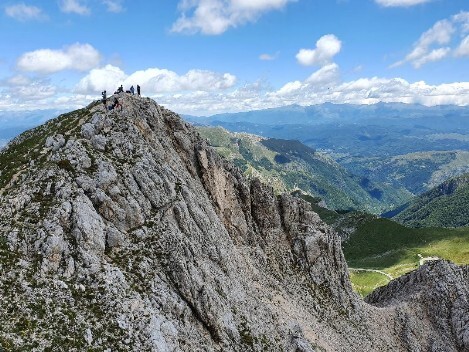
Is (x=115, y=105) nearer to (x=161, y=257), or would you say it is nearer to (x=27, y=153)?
(x=27, y=153)

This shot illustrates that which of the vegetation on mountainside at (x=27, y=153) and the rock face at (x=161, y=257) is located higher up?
the vegetation on mountainside at (x=27, y=153)

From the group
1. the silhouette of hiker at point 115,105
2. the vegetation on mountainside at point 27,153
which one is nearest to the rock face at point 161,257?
the vegetation on mountainside at point 27,153

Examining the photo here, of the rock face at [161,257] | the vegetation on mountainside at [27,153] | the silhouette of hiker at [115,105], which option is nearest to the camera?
the rock face at [161,257]

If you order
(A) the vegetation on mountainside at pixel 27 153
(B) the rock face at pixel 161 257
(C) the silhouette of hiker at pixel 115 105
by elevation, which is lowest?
(B) the rock face at pixel 161 257

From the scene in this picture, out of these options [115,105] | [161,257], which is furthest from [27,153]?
[161,257]

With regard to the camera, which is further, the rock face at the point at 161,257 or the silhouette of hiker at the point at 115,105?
the silhouette of hiker at the point at 115,105

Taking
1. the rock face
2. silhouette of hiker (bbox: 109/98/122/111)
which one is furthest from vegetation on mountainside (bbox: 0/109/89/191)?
silhouette of hiker (bbox: 109/98/122/111)

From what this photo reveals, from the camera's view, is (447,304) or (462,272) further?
(462,272)

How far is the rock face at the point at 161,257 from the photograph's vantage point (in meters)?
38.8

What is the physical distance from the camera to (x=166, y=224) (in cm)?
5234

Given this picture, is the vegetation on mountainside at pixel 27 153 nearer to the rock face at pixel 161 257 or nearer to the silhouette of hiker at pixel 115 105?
the rock face at pixel 161 257

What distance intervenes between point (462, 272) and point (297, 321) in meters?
63.4

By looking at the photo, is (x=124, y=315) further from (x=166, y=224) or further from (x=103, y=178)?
(x=103, y=178)

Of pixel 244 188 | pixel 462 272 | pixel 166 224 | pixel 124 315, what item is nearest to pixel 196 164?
pixel 244 188
